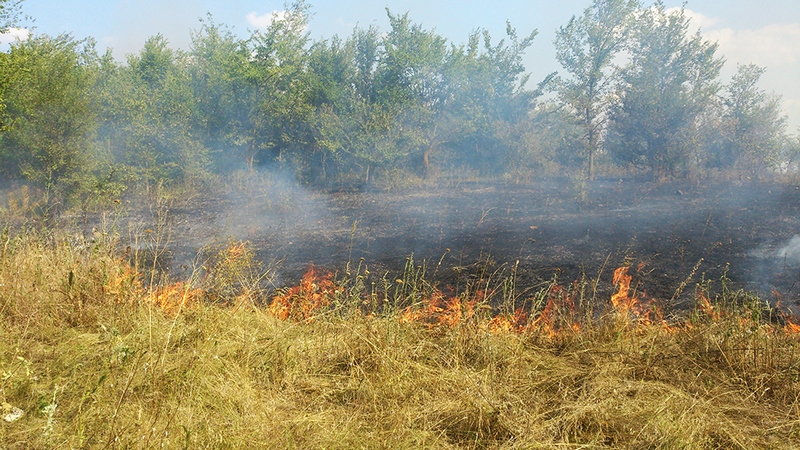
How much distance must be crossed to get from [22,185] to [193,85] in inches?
241

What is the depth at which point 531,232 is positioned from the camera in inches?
369

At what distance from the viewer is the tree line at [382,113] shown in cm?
1262

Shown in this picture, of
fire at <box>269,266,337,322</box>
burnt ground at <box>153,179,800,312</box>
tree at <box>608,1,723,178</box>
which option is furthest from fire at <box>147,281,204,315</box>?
tree at <box>608,1,723,178</box>

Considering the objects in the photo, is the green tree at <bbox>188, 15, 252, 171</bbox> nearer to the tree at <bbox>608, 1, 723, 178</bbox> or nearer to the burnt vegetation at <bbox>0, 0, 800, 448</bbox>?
the burnt vegetation at <bbox>0, 0, 800, 448</bbox>

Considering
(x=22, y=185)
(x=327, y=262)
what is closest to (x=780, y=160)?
(x=327, y=262)

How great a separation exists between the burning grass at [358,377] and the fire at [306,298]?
13.1 inches

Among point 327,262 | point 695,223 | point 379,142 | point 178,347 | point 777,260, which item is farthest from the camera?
point 379,142

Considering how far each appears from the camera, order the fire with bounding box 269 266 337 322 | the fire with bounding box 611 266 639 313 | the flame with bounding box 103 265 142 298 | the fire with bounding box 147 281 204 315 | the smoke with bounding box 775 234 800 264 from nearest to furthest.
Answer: the flame with bounding box 103 265 142 298 < the fire with bounding box 147 281 204 315 < the fire with bounding box 269 266 337 322 < the fire with bounding box 611 266 639 313 < the smoke with bounding box 775 234 800 264

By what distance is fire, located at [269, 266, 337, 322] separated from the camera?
4527 mm

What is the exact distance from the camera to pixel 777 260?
7.07m

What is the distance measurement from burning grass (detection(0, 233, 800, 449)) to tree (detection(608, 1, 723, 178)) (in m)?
13.9

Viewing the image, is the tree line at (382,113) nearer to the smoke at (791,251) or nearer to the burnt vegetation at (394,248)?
the burnt vegetation at (394,248)

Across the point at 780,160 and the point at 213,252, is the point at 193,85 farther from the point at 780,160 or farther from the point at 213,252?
the point at 780,160

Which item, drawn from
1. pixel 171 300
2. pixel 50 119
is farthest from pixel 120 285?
pixel 50 119
